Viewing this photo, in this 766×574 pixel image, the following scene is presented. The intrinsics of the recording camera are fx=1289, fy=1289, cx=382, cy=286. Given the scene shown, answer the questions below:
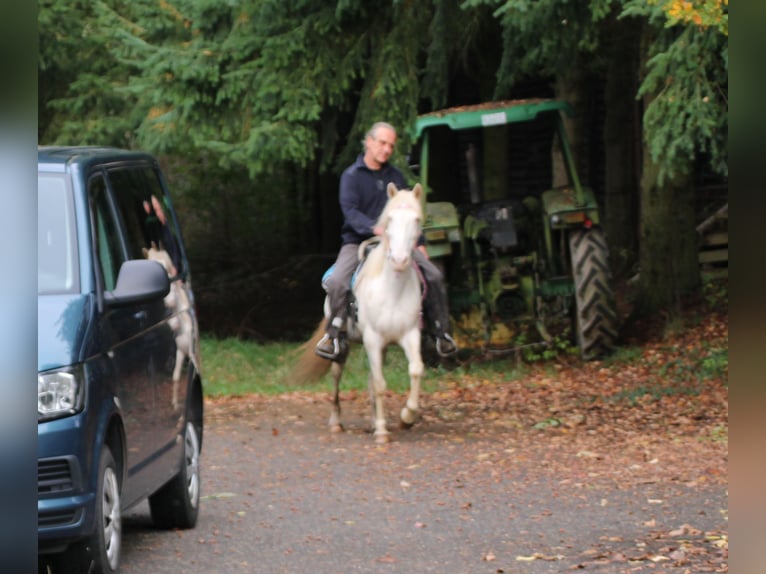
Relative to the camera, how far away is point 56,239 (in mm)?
6254

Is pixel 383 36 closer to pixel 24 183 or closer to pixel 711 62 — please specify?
pixel 711 62

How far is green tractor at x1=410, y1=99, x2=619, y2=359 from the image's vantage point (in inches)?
626

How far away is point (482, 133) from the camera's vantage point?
18.5 metres

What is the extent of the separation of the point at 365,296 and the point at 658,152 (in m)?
3.07

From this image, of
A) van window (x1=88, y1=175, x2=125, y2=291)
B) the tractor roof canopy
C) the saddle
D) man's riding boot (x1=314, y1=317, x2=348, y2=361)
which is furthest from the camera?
the tractor roof canopy

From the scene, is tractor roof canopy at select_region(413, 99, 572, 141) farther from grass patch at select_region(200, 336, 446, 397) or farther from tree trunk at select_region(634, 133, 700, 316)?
grass patch at select_region(200, 336, 446, 397)

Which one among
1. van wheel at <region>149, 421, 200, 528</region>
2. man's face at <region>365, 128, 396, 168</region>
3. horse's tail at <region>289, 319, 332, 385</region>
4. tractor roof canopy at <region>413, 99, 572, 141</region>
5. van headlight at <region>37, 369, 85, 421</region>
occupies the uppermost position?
tractor roof canopy at <region>413, 99, 572, 141</region>

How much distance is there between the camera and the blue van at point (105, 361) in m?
5.51

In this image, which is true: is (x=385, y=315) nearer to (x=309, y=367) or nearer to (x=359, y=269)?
(x=359, y=269)

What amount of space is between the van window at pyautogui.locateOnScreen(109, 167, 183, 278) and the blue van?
2 cm

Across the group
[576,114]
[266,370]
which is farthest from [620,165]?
[266,370]

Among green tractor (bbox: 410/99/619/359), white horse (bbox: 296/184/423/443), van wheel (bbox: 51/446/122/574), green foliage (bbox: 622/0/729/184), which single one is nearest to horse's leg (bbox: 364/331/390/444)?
white horse (bbox: 296/184/423/443)

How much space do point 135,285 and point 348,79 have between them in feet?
34.5

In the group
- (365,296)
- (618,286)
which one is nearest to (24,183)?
(365,296)
